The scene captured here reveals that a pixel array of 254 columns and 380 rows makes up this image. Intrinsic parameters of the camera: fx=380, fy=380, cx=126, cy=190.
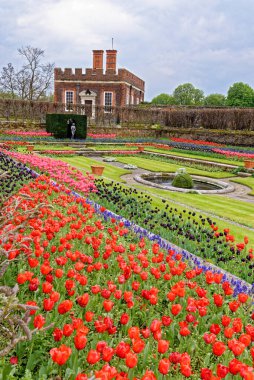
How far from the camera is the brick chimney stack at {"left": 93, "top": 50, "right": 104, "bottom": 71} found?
160 feet

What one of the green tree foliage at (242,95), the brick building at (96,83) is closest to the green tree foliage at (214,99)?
the green tree foliage at (242,95)

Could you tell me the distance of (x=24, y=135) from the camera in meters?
29.5

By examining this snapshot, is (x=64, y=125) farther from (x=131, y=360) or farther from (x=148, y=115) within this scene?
(x=131, y=360)

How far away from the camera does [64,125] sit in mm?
30484

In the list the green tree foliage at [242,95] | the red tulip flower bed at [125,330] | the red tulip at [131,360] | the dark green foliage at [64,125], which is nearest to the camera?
the red tulip at [131,360]

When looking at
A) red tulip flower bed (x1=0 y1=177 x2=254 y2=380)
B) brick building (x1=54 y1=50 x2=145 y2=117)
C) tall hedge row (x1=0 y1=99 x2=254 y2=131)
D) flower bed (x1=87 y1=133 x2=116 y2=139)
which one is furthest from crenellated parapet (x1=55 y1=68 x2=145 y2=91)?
red tulip flower bed (x1=0 y1=177 x2=254 y2=380)

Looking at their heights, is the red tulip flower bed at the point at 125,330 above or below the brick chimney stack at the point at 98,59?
below

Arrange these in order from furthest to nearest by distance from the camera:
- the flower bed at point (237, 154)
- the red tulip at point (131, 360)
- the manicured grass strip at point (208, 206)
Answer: the flower bed at point (237, 154) → the manicured grass strip at point (208, 206) → the red tulip at point (131, 360)

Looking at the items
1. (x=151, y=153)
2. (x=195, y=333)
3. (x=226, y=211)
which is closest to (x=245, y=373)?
(x=195, y=333)

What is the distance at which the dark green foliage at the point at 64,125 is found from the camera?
100.0ft

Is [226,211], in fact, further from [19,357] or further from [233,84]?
[233,84]

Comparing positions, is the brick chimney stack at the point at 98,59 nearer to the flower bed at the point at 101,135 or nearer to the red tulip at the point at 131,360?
the flower bed at the point at 101,135

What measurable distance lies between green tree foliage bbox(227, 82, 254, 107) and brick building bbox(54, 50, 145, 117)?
22.0m

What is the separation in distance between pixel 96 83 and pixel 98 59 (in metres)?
3.00
